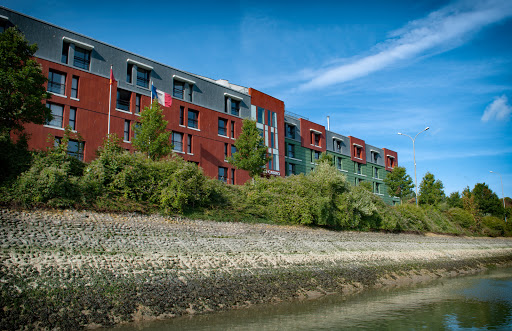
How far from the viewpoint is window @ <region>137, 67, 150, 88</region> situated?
35.0m

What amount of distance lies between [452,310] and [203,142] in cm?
2851

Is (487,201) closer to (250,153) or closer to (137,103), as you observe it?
(250,153)

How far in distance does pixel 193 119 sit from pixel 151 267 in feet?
85.8

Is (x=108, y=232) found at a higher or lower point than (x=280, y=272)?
higher

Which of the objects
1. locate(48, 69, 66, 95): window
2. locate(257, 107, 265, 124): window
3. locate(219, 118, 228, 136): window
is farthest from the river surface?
locate(257, 107, 265, 124): window

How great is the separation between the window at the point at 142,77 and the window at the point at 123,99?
1718 mm

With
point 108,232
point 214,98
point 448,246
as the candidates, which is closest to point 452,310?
point 108,232

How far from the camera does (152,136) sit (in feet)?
97.8

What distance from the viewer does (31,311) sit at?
10133 mm

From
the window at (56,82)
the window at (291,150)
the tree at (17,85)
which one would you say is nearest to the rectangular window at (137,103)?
the window at (56,82)

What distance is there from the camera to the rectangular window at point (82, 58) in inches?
1227

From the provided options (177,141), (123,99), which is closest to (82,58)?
(123,99)

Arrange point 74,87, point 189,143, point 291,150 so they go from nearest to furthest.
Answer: point 74,87 → point 189,143 → point 291,150

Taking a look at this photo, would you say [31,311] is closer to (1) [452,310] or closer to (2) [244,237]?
(2) [244,237]
